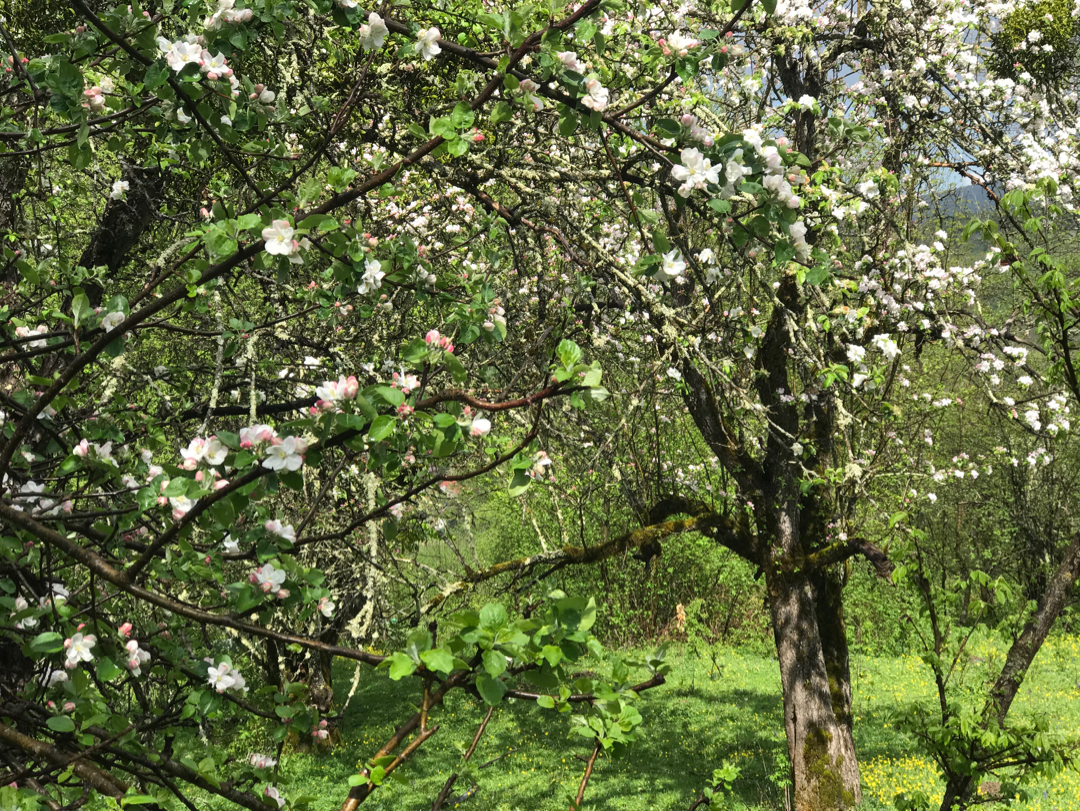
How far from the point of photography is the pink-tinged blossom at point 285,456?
4.08ft

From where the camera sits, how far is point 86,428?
204 centimetres

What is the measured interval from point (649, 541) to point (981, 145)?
409 centimetres

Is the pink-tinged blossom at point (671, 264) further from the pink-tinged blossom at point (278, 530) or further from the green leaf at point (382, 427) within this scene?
the pink-tinged blossom at point (278, 530)

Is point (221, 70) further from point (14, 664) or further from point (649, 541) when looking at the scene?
point (649, 541)

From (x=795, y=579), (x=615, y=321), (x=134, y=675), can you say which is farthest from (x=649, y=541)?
(x=134, y=675)

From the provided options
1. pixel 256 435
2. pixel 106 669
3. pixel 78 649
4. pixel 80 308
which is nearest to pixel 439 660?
pixel 256 435

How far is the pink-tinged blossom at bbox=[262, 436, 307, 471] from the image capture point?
4.08 ft

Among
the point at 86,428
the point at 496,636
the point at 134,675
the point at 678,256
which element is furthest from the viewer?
the point at 86,428

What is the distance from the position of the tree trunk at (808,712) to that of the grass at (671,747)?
60cm

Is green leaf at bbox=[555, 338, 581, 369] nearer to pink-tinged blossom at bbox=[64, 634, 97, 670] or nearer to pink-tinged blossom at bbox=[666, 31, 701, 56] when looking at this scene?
pink-tinged blossom at bbox=[666, 31, 701, 56]

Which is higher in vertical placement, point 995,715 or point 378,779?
point 378,779

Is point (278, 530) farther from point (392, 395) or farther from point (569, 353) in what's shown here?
point (569, 353)

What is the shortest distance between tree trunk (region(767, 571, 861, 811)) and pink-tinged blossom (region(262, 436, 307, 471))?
610 centimetres

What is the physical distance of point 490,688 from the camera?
111 centimetres
